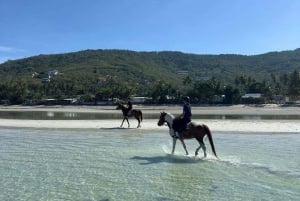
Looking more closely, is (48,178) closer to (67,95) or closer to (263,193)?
(263,193)

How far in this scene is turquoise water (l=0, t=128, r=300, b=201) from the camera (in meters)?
12.9

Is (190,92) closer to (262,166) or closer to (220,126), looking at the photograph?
(220,126)

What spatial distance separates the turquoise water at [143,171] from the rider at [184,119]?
4.46 feet

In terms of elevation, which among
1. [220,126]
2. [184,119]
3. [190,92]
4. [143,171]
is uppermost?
[190,92]

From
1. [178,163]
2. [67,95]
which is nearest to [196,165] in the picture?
[178,163]

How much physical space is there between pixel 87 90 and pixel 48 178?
14830cm

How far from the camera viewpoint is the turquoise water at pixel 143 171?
12914 millimetres

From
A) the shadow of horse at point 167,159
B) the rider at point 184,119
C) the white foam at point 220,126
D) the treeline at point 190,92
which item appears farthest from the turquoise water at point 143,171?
the treeline at point 190,92

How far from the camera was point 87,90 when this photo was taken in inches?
6363

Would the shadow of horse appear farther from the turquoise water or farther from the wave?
the wave

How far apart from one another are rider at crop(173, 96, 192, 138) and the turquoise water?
4.46 feet

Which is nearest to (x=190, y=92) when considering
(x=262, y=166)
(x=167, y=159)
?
(x=167, y=159)

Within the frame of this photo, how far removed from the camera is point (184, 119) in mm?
20109

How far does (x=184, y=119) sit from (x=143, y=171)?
463cm
